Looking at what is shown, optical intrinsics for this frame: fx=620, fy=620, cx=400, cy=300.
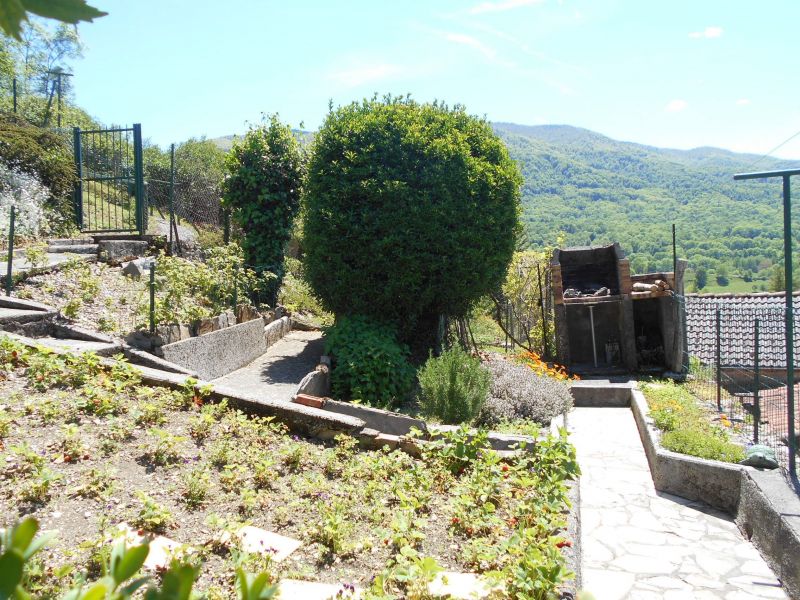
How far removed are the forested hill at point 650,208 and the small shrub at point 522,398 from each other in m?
3.85

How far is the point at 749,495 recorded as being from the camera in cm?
564

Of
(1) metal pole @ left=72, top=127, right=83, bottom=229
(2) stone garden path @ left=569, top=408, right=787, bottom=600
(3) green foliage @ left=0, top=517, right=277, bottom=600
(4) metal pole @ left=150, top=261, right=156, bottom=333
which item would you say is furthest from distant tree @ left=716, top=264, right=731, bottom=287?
(3) green foliage @ left=0, top=517, right=277, bottom=600

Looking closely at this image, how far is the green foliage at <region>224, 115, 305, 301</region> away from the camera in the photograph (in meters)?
11.1

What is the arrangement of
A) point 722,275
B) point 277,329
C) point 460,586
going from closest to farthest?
1. point 460,586
2. point 277,329
3. point 722,275

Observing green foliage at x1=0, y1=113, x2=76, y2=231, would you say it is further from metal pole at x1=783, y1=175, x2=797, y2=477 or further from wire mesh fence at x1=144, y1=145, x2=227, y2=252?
metal pole at x1=783, y1=175, x2=797, y2=477

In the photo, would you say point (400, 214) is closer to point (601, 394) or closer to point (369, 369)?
point (369, 369)

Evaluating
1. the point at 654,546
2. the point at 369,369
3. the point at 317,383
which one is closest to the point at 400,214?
the point at 369,369

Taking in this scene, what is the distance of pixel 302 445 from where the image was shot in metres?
5.34

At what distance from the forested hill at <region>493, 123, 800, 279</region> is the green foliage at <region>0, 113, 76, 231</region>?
846cm

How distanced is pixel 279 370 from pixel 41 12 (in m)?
7.87

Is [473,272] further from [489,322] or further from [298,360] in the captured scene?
[489,322]

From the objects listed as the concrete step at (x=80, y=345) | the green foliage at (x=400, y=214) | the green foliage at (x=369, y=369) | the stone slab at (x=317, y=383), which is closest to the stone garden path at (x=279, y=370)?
the stone slab at (x=317, y=383)

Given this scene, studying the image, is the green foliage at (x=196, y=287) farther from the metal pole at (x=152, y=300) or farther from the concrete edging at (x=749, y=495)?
the concrete edging at (x=749, y=495)

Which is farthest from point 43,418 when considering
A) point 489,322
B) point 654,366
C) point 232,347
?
point 489,322
